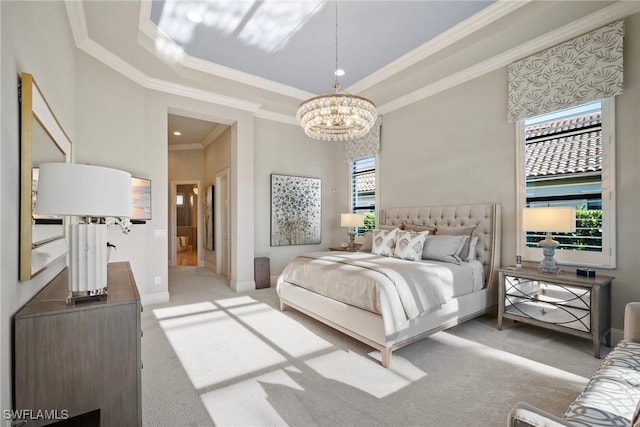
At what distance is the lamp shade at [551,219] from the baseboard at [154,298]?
468 centimetres

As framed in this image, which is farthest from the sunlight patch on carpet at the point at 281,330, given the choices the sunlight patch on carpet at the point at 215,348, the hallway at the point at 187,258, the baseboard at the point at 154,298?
the hallway at the point at 187,258

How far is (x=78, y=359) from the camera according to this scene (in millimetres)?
1312

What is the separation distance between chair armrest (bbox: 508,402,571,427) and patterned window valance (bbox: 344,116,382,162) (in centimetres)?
465

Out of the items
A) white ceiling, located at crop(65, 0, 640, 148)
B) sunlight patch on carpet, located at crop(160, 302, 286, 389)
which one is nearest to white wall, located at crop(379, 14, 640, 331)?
white ceiling, located at crop(65, 0, 640, 148)

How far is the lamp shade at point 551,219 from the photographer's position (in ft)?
9.16

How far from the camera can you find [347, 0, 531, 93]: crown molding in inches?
111

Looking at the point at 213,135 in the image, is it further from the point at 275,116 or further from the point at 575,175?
the point at 575,175

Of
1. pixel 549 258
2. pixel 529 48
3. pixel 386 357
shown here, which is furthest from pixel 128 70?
pixel 549 258

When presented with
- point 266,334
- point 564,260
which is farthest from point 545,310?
point 266,334

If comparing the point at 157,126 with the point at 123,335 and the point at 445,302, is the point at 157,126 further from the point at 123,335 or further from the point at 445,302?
the point at 445,302

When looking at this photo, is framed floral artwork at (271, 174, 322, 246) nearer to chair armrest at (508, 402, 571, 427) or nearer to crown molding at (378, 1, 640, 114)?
crown molding at (378, 1, 640, 114)

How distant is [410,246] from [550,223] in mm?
1385

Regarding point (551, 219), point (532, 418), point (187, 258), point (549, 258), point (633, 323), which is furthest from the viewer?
point (187, 258)

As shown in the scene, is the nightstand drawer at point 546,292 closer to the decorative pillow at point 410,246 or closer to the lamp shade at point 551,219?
the lamp shade at point 551,219
